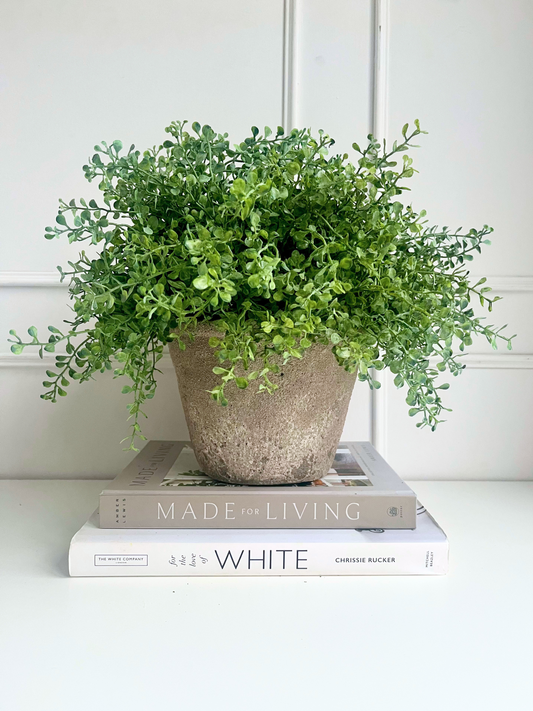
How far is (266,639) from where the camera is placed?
20.5 inches

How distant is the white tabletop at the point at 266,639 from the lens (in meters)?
0.44

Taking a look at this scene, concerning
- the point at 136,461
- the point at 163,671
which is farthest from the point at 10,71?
the point at 163,671

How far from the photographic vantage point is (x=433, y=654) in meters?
0.50

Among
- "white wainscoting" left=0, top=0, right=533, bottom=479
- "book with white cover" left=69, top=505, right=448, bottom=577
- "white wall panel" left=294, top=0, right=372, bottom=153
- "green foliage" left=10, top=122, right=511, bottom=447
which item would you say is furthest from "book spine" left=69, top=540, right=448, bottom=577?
"white wall panel" left=294, top=0, right=372, bottom=153

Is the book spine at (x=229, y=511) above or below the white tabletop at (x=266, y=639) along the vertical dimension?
above

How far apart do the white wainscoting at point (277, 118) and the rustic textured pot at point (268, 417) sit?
1.26 ft

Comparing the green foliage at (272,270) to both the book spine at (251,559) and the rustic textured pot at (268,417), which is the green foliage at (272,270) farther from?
the book spine at (251,559)

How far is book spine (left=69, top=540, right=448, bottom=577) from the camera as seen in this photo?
64 cm

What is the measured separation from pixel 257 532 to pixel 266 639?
0.50 ft

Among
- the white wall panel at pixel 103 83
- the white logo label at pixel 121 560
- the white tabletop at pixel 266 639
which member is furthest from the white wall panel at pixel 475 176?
the white logo label at pixel 121 560

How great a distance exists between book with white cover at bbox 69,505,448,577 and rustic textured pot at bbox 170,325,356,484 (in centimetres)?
9

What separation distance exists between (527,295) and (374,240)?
0.61 meters

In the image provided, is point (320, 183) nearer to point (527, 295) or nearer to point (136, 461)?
point (136, 461)

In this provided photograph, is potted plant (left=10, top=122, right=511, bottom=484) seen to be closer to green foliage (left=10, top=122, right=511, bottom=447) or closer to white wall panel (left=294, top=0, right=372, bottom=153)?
green foliage (left=10, top=122, right=511, bottom=447)
